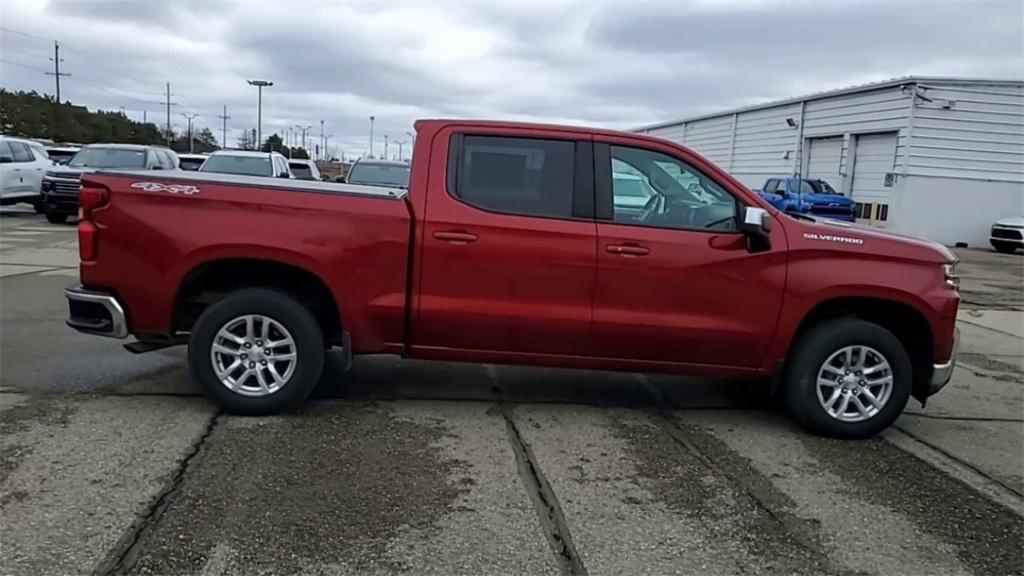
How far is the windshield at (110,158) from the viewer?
18.3 m

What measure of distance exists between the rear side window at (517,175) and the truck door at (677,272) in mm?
228

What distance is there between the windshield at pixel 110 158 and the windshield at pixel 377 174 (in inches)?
235

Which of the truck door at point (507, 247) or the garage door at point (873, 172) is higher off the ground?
the garage door at point (873, 172)

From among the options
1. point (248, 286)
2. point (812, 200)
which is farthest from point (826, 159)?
point (248, 286)

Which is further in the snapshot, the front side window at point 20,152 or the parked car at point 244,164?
the front side window at point 20,152

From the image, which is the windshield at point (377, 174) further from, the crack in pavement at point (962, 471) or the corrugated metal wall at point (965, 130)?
the corrugated metal wall at point (965, 130)

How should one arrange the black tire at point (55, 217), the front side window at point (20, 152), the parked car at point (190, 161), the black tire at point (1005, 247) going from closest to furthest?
the black tire at point (55, 217) → the front side window at point (20, 152) → the parked car at point (190, 161) → the black tire at point (1005, 247)

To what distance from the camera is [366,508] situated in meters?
3.97

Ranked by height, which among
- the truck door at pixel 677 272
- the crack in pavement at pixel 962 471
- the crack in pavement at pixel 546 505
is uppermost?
the truck door at pixel 677 272

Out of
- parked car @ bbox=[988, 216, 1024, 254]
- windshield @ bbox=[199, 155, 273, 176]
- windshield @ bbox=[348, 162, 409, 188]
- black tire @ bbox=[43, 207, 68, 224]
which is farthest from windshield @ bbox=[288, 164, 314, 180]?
parked car @ bbox=[988, 216, 1024, 254]

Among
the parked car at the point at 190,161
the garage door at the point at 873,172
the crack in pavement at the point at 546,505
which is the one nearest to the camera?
the crack in pavement at the point at 546,505

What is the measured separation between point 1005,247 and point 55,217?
27.4 metres

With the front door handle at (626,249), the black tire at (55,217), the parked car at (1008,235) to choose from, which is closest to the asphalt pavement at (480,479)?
the front door handle at (626,249)

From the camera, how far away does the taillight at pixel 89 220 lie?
202 inches
